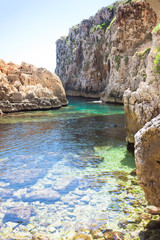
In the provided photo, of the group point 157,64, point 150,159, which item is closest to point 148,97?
point 157,64

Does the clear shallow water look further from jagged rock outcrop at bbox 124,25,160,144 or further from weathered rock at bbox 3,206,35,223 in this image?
jagged rock outcrop at bbox 124,25,160,144

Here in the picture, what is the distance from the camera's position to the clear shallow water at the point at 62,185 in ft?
21.2

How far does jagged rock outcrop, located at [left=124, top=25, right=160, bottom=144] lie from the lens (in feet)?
34.3

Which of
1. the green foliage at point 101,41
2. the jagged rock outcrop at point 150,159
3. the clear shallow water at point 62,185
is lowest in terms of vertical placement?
the clear shallow water at point 62,185

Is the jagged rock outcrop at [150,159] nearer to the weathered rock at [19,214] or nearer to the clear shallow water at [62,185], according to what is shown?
the clear shallow water at [62,185]

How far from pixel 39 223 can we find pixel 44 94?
36.1 metres

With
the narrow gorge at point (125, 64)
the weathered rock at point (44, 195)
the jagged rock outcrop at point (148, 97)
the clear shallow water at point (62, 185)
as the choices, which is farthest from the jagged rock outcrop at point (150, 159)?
the jagged rock outcrop at point (148, 97)

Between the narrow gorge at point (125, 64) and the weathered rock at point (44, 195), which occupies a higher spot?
the narrow gorge at point (125, 64)

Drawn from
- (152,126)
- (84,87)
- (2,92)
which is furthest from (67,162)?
(84,87)

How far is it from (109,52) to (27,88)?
35658 mm

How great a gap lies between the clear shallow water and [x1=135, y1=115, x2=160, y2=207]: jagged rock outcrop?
5.96 feet

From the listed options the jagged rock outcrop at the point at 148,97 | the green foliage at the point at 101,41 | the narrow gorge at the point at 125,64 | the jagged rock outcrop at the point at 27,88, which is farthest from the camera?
the green foliage at the point at 101,41

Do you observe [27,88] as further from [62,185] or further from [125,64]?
[62,185]

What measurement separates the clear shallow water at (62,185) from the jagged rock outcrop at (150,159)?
1817 millimetres
